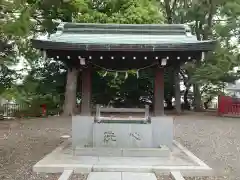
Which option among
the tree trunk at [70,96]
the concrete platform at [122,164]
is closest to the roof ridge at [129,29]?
the concrete platform at [122,164]

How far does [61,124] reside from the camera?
56.3 feet

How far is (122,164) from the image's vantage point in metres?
7.84

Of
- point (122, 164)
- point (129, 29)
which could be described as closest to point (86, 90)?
point (129, 29)

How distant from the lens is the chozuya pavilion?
A: 8.80 meters

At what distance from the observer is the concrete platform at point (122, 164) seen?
738cm

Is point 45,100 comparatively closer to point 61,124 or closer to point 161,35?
point 61,124

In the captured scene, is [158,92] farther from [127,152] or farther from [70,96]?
[70,96]

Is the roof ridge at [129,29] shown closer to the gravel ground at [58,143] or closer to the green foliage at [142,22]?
the gravel ground at [58,143]

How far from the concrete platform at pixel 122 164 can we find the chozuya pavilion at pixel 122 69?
23 millimetres

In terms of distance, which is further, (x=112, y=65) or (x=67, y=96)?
(x=67, y=96)

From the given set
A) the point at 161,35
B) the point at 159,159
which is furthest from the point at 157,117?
the point at 161,35

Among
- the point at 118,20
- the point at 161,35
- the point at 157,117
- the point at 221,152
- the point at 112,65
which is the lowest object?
the point at 221,152

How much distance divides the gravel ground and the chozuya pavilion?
58 cm

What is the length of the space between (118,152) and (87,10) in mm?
12015
